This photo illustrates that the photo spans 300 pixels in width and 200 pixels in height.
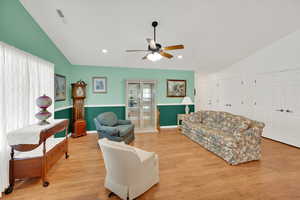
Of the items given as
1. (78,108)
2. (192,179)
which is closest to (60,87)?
(78,108)

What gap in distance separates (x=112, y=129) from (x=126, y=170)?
1662 mm

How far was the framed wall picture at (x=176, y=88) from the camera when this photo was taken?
5613 mm

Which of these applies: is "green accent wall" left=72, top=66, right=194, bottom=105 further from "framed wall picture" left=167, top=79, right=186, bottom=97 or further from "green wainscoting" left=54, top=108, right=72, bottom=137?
"green wainscoting" left=54, top=108, right=72, bottom=137

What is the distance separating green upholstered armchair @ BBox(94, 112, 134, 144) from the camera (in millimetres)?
3271

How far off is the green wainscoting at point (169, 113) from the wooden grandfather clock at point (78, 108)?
9.68 feet

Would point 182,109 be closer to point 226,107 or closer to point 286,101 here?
point 226,107

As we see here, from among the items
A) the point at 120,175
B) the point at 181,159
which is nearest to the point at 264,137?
the point at 181,159

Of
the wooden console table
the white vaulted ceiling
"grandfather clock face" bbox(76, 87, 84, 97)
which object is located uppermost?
the white vaulted ceiling

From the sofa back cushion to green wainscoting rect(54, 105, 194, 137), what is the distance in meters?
1.46

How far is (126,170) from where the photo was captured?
1699 mm

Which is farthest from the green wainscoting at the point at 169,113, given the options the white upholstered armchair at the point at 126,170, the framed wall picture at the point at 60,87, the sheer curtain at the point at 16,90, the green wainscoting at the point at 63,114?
the sheer curtain at the point at 16,90

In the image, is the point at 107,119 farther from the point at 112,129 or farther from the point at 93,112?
the point at 93,112

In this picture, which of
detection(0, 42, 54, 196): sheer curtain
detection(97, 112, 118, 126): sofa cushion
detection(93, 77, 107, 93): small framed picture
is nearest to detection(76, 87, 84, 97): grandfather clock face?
detection(93, 77, 107, 93): small framed picture

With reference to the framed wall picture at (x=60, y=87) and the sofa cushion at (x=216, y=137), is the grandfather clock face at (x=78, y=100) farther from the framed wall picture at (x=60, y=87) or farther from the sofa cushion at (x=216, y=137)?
the sofa cushion at (x=216, y=137)
